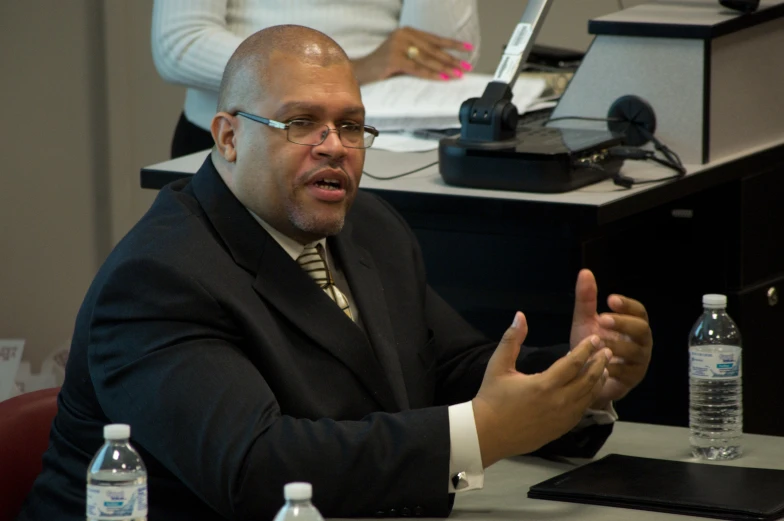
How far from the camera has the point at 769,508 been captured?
1682mm

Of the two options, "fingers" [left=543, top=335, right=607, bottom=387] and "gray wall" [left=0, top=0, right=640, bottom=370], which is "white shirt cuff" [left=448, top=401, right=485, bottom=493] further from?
"gray wall" [left=0, top=0, right=640, bottom=370]

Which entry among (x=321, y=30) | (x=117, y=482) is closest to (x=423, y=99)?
(x=321, y=30)

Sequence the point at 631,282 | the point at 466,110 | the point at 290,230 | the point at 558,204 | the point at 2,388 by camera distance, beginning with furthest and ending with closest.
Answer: the point at 2,388
the point at 631,282
the point at 466,110
the point at 558,204
the point at 290,230

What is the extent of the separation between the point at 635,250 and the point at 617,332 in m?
0.93

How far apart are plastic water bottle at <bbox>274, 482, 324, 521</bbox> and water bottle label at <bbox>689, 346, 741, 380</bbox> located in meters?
0.90

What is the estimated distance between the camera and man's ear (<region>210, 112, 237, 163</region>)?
78.7 inches

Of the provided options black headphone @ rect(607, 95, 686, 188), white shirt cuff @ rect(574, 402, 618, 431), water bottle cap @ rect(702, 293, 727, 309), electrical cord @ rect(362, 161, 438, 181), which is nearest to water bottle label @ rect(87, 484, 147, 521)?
white shirt cuff @ rect(574, 402, 618, 431)

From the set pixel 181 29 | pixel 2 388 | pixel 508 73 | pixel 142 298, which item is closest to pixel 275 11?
pixel 181 29

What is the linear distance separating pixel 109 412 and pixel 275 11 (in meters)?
1.66

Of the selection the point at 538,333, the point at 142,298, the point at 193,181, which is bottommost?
the point at 538,333

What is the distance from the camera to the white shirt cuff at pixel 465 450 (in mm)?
1717

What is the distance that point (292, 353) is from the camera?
6.23 feet

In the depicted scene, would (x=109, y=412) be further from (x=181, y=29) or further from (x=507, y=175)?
(x=181, y=29)

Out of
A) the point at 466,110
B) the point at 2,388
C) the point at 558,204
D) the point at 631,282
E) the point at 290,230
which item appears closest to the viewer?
the point at 290,230
